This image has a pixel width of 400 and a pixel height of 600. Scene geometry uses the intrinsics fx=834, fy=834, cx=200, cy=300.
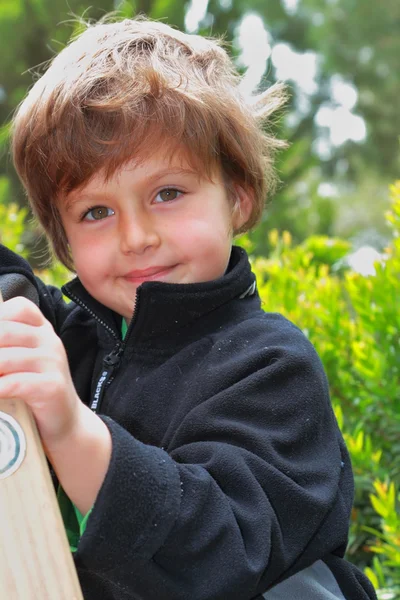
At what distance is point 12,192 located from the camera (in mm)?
9578

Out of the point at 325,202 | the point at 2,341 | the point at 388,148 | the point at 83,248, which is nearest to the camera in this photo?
the point at 2,341

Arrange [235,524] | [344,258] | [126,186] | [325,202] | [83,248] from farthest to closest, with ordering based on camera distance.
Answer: [325,202]
[344,258]
[83,248]
[126,186]
[235,524]

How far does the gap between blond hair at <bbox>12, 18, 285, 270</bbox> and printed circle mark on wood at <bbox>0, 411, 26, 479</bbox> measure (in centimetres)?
79

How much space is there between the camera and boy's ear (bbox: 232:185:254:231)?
1930 millimetres

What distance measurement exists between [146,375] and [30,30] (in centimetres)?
850

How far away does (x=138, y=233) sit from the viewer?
5.34 ft

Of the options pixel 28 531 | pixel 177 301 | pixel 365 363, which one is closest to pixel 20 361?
pixel 28 531

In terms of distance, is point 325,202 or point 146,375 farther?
point 325,202

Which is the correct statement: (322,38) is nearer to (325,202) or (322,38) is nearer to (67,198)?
(325,202)

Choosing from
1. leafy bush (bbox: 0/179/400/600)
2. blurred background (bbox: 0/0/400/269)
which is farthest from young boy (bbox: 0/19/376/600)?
blurred background (bbox: 0/0/400/269)

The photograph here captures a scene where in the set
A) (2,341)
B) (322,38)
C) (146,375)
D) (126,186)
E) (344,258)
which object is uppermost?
(2,341)

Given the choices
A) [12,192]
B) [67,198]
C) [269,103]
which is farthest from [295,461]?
[12,192]

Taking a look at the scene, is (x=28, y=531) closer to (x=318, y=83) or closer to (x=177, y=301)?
(x=177, y=301)

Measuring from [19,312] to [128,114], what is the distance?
725 millimetres
